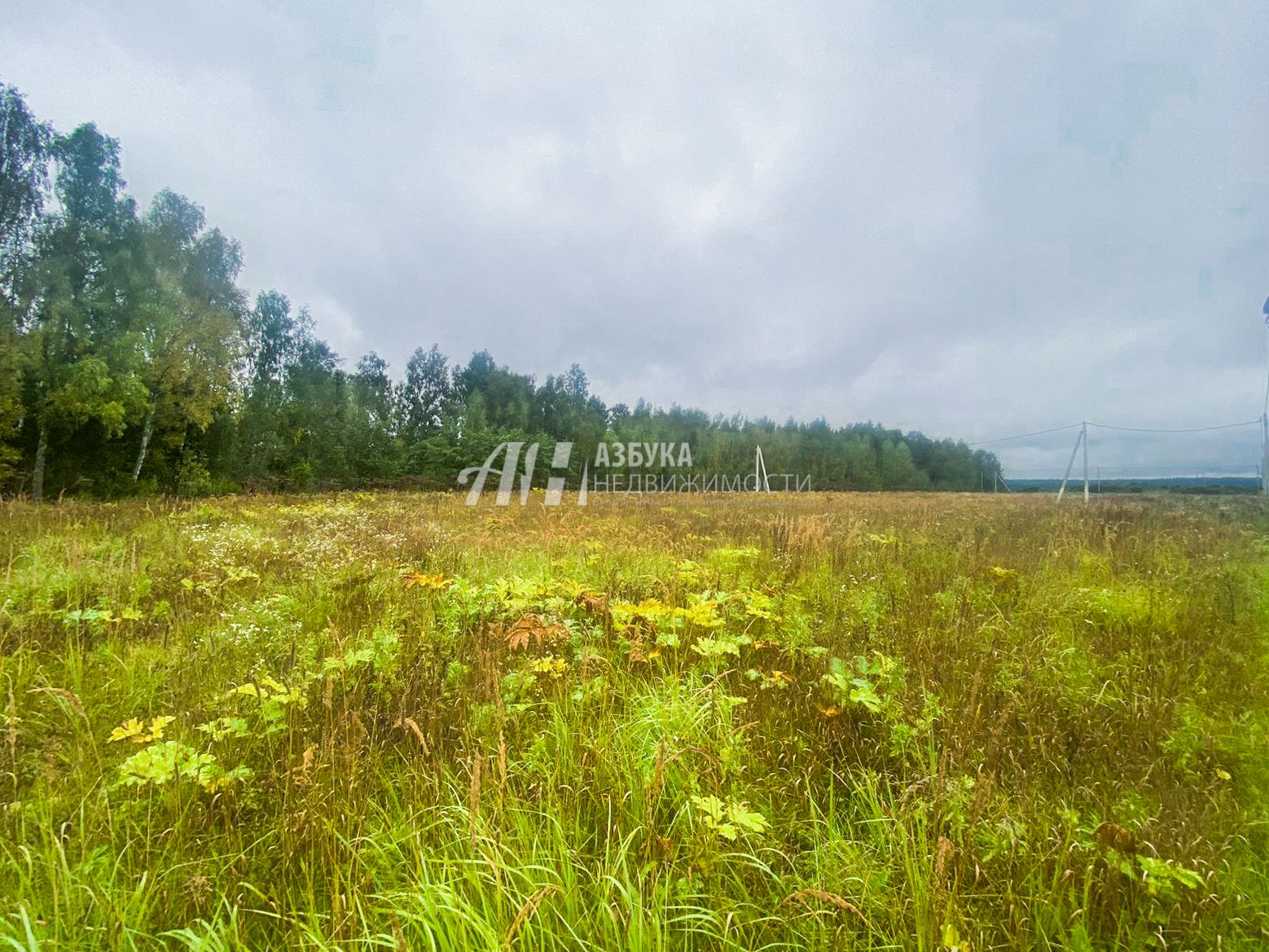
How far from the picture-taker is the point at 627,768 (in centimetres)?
181

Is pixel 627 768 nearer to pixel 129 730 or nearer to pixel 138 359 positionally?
pixel 129 730

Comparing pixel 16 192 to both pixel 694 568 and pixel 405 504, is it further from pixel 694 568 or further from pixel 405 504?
pixel 694 568

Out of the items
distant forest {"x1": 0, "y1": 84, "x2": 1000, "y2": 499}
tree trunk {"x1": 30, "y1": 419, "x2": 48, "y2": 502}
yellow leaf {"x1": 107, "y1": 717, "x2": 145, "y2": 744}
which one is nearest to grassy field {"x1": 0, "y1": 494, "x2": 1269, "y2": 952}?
yellow leaf {"x1": 107, "y1": 717, "x2": 145, "y2": 744}

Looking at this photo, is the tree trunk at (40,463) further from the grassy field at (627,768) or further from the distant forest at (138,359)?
the grassy field at (627,768)

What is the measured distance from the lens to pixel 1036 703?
2.45 meters

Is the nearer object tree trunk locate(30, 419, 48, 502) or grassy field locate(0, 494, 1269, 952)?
grassy field locate(0, 494, 1269, 952)

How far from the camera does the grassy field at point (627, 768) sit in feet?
4.35

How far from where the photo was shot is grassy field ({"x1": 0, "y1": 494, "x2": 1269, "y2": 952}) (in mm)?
1326

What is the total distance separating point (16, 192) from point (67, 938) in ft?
84.4

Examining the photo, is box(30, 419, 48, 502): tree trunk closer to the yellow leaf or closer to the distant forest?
the distant forest

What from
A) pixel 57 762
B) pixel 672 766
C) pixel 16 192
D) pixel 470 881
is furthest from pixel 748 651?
pixel 16 192

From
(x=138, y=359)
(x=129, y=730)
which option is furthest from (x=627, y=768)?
(x=138, y=359)

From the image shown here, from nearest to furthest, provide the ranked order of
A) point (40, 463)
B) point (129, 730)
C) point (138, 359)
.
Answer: point (129, 730)
point (40, 463)
point (138, 359)

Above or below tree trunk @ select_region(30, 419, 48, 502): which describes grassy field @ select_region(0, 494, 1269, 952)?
below
